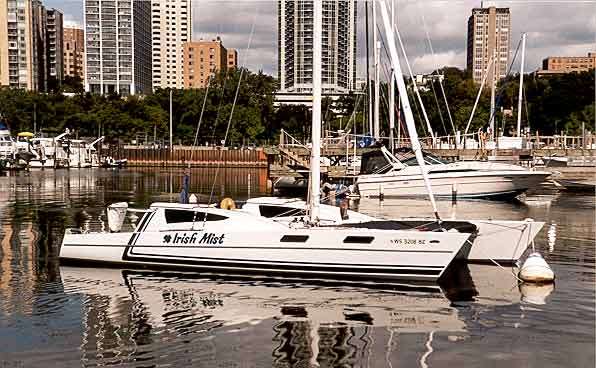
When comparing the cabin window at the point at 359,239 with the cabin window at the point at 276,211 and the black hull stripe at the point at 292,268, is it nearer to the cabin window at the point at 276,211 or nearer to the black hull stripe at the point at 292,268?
the black hull stripe at the point at 292,268

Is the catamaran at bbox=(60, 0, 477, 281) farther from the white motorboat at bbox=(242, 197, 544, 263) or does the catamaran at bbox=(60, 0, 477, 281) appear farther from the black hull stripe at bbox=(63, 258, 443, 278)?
the white motorboat at bbox=(242, 197, 544, 263)

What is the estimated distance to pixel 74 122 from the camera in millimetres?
132750

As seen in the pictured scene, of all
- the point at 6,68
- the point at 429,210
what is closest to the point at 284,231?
the point at 429,210

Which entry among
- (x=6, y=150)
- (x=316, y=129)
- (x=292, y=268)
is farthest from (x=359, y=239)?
(x=6, y=150)

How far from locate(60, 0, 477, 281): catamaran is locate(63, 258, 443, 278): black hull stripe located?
0.09 feet

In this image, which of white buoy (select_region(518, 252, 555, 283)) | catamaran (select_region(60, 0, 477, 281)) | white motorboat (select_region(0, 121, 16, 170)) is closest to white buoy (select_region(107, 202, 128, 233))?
catamaran (select_region(60, 0, 477, 281))

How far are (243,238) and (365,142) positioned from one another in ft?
143

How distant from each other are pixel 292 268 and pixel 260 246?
1068 millimetres

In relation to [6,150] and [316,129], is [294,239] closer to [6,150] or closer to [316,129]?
[316,129]

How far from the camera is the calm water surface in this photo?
12352 millimetres

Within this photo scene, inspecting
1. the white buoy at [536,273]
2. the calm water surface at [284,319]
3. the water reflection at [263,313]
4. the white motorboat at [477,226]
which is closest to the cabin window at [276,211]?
the white motorboat at [477,226]

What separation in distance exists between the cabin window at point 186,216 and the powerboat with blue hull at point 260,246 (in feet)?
0.09

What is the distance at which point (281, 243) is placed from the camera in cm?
1852

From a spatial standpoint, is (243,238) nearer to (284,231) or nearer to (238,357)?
(284,231)
